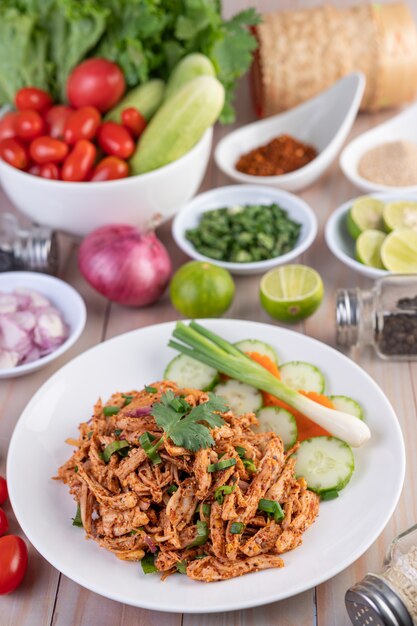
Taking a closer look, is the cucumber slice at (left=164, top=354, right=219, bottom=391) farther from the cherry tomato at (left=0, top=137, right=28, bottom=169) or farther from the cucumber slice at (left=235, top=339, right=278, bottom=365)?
the cherry tomato at (left=0, top=137, right=28, bottom=169)

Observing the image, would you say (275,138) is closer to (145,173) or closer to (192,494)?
(145,173)

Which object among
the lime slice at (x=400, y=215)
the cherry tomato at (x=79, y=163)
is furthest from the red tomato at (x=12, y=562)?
the lime slice at (x=400, y=215)

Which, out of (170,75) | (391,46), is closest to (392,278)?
(170,75)

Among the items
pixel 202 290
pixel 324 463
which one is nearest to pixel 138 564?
pixel 324 463

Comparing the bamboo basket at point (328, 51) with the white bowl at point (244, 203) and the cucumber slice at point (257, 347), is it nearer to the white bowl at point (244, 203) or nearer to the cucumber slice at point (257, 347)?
the white bowl at point (244, 203)

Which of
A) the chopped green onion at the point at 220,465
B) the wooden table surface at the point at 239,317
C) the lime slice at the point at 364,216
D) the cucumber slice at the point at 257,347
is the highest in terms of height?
the chopped green onion at the point at 220,465

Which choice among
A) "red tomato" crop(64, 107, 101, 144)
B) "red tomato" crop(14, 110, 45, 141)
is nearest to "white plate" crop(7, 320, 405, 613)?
"red tomato" crop(64, 107, 101, 144)

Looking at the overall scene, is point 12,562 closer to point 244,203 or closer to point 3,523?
point 3,523
